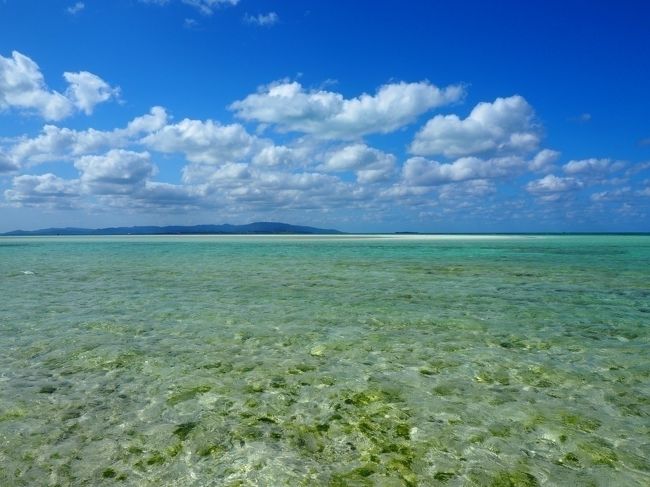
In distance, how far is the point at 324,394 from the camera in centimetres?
820

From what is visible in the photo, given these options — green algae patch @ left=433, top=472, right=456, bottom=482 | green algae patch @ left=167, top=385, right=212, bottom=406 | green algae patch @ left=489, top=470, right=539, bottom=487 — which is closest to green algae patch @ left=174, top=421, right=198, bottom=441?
green algae patch @ left=167, top=385, right=212, bottom=406

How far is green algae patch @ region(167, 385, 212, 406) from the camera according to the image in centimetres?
788

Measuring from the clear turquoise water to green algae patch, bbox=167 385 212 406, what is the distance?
0.14 feet

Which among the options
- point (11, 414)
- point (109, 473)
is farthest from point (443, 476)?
point (11, 414)

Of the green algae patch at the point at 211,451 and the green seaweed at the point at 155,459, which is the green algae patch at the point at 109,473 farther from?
the green algae patch at the point at 211,451

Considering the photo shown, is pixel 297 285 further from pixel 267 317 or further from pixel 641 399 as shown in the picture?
pixel 641 399

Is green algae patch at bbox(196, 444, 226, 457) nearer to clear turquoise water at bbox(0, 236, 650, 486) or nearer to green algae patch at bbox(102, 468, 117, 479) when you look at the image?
clear turquoise water at bbox(0, 236, 650, 486)

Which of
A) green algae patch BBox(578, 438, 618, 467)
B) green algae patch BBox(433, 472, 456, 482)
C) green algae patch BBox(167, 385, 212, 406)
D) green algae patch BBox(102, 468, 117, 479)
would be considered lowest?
green algae patch BBox(167, 385, 212, 406)

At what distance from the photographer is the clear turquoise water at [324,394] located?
18.6 feet

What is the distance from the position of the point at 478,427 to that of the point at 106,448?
5561 millimetres

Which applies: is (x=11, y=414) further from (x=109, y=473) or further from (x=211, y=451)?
(x=211, y=451)

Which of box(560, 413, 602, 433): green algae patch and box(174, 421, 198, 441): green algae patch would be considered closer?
box(174, 421, 198, 441): green algae patch

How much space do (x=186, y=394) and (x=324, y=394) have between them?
2620 millimetres

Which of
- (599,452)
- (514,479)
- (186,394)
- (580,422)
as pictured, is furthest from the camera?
(186,394)
